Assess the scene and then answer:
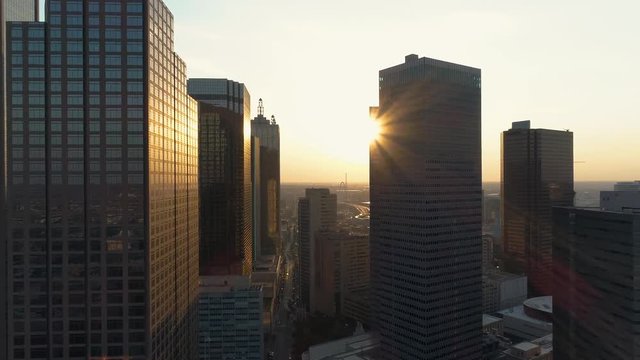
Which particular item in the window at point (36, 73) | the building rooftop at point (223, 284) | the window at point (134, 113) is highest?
the window at point (36, 73)

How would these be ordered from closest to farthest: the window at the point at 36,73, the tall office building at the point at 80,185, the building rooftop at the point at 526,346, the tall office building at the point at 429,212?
the window at the point at 36,73 → the tall office building at the point at 80,185 → the tall office building at the point at 429,212 → the building rooftop at the point at 526,346

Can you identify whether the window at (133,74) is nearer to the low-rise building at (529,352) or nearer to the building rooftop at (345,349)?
the building rooftop at (345,349)

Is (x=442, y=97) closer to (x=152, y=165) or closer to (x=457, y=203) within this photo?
(x=457, y=203)

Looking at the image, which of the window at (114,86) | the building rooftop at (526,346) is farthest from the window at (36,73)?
the building rooftop at (526,346)

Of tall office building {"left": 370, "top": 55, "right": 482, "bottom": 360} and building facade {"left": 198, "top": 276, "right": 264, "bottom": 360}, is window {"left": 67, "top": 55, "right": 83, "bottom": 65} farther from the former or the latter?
tall office building {"left": 370, "top": 55, "right": 482, "bottom": 360}

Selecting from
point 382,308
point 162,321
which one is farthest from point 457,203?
point 162,321

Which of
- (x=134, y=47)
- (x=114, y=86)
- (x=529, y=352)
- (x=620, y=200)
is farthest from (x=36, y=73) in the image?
(x=529, y=352)

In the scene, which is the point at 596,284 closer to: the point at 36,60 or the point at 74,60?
the point at 74,60

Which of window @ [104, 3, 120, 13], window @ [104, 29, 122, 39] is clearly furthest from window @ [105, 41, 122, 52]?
window @ [104, 3, 120, 13]
